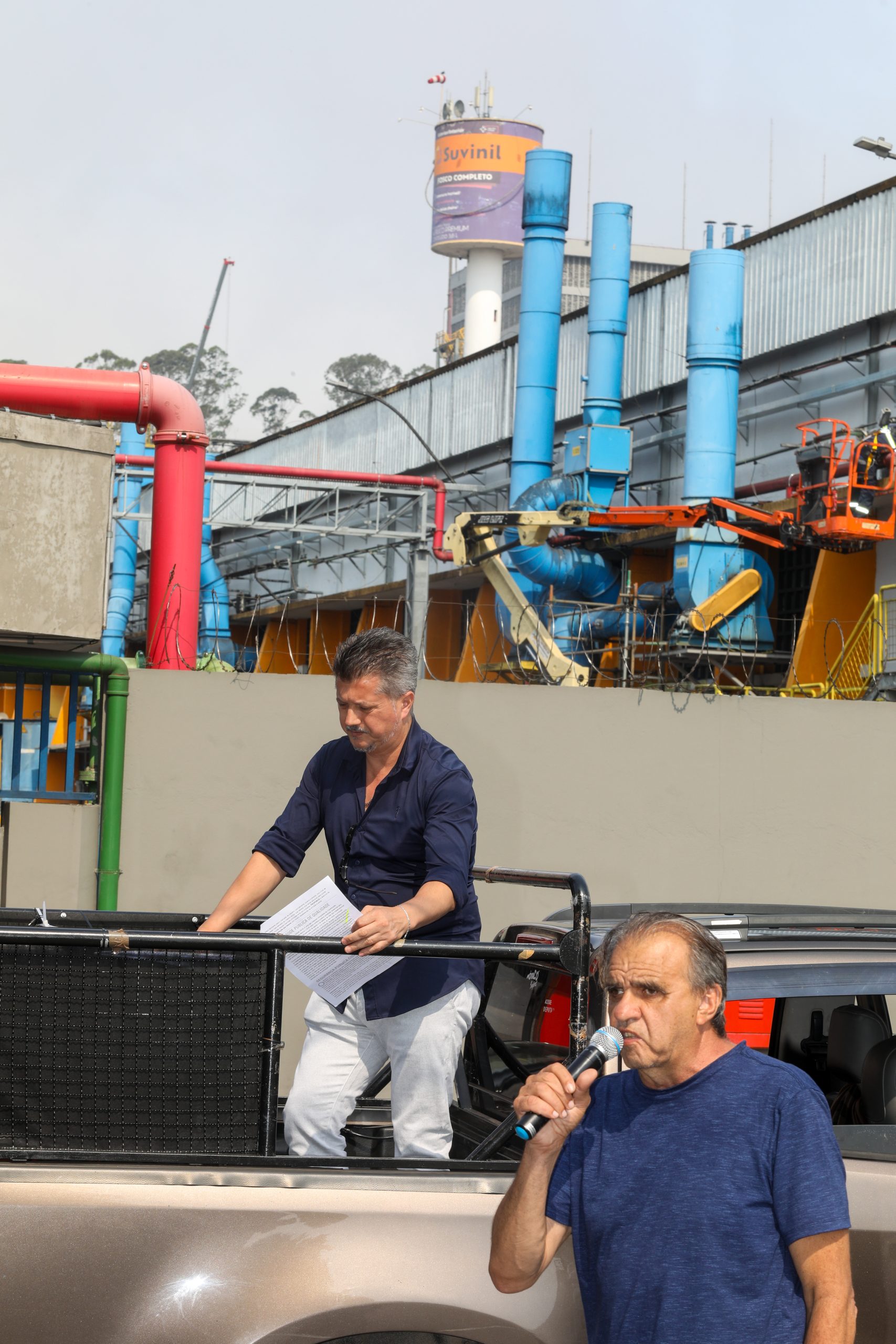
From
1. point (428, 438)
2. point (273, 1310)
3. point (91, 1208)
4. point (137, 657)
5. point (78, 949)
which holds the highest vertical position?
point (428, 438)

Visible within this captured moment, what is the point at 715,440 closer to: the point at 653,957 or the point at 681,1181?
the point at 653,957

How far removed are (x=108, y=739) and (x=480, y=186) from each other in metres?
59.7

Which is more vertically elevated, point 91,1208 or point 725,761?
point 725,761

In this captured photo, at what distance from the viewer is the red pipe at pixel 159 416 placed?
12.3 meters

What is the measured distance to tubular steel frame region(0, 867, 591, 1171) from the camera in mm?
3029

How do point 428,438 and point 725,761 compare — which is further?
point 428,438

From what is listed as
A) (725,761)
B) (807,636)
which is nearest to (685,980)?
(725,761)

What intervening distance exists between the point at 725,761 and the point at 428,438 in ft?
68.7

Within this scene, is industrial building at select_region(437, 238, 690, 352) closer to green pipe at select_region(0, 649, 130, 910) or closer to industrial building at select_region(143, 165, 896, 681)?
industrial building at select_region(143, 165, 896, 681)

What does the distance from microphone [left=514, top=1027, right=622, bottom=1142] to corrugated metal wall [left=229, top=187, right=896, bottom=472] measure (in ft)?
58.2

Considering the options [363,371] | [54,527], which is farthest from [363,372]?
[54,527]

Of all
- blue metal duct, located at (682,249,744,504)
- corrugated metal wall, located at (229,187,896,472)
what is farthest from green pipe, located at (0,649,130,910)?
corrugated metal wall, located at (229,187,896,472)

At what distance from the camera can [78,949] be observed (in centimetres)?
324

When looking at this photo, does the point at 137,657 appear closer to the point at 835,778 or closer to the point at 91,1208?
the point at 835,778
